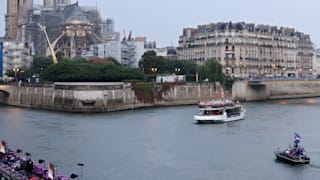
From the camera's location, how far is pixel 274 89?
103938mm

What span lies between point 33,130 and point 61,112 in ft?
62.1

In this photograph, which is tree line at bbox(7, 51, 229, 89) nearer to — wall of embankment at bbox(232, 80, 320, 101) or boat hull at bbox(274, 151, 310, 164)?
wall of embankment at bbox(232, 80, 320, 101)

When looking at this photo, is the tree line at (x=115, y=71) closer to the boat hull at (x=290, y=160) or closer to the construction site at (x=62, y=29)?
the construction site at (x=62, y=29)

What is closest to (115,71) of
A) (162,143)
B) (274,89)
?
(274,89)

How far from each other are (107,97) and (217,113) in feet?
54.0

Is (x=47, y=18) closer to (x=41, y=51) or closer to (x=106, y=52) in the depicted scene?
(x=41, y=51)

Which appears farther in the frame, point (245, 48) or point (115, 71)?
point (245, 48)

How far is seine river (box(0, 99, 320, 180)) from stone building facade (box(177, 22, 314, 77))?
162ft

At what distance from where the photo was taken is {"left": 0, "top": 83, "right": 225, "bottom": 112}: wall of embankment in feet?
231

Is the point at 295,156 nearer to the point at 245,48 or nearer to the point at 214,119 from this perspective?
the point at 214,119

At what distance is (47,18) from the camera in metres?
151

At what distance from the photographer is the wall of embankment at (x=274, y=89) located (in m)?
95.4

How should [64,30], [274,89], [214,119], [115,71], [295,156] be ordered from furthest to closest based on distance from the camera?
[64,30] → [274,89] → [115,71] → [214,119] → [295,156]

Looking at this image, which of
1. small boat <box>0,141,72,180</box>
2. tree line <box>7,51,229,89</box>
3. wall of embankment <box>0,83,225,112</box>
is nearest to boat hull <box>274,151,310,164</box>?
small boat <box>0,141,72,180</box>
